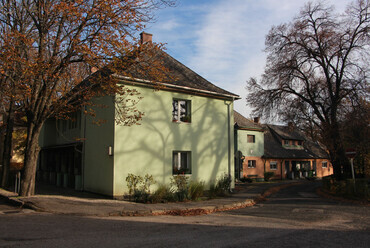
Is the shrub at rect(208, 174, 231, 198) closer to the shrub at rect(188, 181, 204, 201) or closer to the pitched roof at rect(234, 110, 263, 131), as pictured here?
the shrub at rect(188, 181, 204, 201)

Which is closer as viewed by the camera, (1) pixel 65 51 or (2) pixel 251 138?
(1) pixel 65 51

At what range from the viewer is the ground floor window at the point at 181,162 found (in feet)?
51.8

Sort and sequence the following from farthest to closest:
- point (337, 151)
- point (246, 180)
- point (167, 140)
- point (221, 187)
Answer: point (246, 180) < point (337, 151) < point (221, 187) < point (167, 140)

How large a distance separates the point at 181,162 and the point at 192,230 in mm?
8390

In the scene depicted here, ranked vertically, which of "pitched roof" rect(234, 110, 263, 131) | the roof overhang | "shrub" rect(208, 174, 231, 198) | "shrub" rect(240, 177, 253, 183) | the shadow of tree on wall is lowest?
"shrub" rect(240, 177, 253, 183)

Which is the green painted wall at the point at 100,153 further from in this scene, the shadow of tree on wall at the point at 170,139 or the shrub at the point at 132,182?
the shrub at the point at 132,182

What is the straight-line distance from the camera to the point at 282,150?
38.7 metres

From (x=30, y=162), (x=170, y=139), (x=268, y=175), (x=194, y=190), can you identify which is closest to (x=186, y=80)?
(x=170, y=139)

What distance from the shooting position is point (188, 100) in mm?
16672

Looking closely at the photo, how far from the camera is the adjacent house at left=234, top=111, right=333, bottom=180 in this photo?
33281 millimetres

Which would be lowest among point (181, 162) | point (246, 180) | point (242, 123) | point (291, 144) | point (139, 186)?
point (246, 180)

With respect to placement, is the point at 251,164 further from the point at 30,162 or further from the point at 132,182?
the point at 30,162

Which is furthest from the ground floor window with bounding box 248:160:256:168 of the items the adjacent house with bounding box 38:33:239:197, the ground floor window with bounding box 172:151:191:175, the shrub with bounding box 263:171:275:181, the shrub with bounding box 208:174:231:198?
the ground floor window with bounding box 172:151:191:175

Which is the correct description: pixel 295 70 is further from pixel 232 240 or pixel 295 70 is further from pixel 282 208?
pixel 232 240
